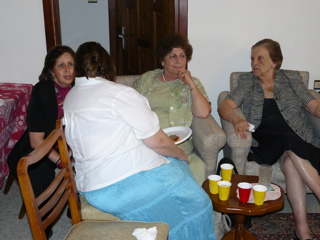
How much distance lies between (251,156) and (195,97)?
1.70 ft

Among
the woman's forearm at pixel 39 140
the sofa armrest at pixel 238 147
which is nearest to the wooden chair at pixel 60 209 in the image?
the woman's forearm at pixel 39 140

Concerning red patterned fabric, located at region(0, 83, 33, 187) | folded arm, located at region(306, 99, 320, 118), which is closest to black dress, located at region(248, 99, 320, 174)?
folded arm, located at region(306, 99, 320, 118)

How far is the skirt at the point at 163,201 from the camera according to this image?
5.73ft

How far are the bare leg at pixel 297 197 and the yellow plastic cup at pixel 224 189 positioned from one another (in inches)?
23.1

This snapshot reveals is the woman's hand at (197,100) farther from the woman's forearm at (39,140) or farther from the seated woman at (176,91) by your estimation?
the woman's forearm at (39,140)

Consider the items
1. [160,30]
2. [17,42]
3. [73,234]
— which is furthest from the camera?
[160,30]

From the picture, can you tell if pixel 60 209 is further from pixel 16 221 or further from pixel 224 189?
pixel 16 221

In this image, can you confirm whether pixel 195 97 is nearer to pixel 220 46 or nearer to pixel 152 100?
pixel 152 100

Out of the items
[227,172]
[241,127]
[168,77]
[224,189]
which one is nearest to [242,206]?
[224,189]

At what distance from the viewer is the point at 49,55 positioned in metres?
2.45

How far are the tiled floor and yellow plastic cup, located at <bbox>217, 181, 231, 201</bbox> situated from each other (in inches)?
38.3

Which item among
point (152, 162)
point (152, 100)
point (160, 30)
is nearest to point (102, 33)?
point (160, 30)

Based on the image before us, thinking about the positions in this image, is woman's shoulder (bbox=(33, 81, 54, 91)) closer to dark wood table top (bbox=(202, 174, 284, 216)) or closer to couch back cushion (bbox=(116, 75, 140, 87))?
couch back cushion (bbox=(116, 75, 140, 87))

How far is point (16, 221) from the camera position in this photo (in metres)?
2.65
